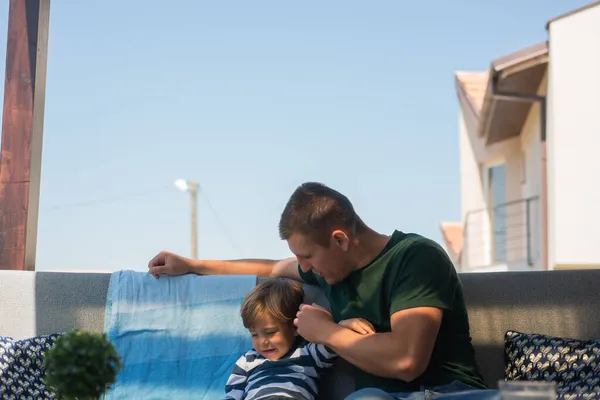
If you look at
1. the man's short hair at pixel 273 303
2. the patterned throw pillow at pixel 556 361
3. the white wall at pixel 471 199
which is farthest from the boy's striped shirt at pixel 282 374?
the white wall at pixel 471 199

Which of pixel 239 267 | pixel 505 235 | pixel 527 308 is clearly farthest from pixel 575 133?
pixel 239 267

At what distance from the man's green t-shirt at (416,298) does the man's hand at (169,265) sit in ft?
2.67

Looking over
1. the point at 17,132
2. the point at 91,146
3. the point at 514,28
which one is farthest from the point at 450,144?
the point at 17,132

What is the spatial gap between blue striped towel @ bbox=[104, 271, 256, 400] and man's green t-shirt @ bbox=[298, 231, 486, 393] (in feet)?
2.04

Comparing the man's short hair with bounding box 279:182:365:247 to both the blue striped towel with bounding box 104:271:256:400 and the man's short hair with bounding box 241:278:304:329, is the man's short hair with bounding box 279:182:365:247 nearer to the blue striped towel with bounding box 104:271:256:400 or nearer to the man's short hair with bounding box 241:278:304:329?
the man's short hair with bounding box 241:278:304:329

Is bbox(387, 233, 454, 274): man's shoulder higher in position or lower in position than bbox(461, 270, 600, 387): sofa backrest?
higher

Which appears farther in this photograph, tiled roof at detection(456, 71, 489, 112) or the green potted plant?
tiled roof at detection(456, 71, 489, 112)

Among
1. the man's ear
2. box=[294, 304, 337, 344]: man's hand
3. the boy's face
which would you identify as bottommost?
the boy's face

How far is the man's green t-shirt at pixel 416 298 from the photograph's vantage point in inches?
95.4

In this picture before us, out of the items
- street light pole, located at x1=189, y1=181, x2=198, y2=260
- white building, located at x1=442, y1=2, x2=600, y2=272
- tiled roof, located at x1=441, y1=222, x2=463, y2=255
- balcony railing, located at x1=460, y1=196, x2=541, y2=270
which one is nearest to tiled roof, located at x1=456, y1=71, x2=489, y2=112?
white building, located at x1=442, y1=2, x2=600, y2=272

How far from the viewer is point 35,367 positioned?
299 cm

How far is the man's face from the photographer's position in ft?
8.55

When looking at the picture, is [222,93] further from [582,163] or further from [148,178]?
[582,163]

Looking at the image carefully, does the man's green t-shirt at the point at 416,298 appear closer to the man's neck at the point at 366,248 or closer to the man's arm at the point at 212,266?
the man's neck at the point at 366,248
